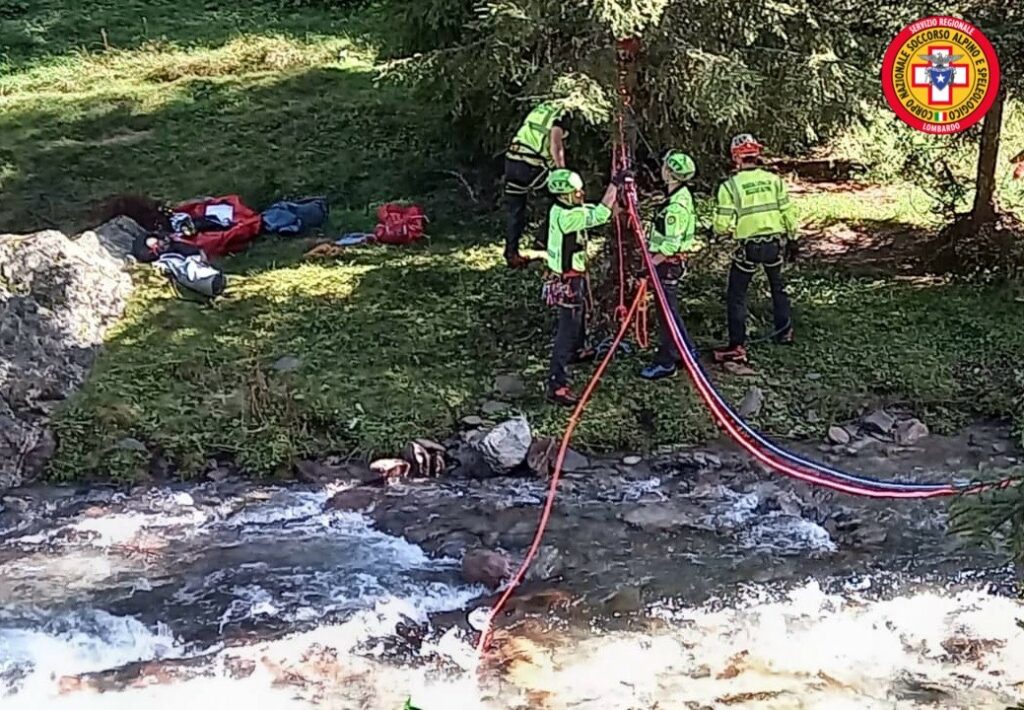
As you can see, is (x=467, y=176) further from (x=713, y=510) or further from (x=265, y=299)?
(x=713, y=510)

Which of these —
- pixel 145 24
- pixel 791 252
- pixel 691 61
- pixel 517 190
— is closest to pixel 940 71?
pixel 791 252

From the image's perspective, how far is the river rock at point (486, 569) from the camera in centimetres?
781

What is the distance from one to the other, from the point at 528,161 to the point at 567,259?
2263mm

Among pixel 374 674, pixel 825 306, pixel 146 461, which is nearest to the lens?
pixel 374 674

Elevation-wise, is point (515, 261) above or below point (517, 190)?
below

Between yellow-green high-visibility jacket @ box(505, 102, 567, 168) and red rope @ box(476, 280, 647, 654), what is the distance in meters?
1.59

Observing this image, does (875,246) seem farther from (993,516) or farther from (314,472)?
(993,516)

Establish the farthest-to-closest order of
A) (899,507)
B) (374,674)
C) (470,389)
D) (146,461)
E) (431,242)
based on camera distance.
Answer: (431,242), (470,389), (146,461), (899,507), (374,674)

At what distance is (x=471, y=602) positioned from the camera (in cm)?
766

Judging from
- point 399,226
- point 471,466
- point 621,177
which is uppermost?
point 621,177

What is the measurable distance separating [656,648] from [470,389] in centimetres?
332

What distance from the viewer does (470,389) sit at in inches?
392

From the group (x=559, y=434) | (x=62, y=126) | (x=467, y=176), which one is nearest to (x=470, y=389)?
(x=559, y=434)

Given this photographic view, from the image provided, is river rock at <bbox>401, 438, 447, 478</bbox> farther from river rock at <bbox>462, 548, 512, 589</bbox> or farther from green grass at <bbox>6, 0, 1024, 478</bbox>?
river rock at <bbox>462, 548, 512, 589</bbox>
